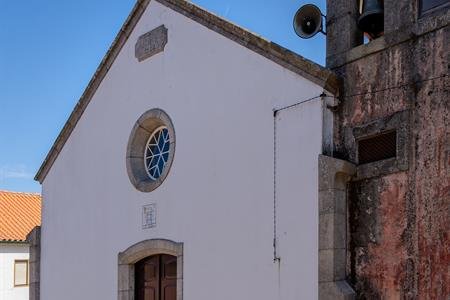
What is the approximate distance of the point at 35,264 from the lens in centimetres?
1134

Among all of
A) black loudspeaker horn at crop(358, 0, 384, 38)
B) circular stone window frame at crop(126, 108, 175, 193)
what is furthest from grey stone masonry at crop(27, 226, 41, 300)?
black loudspeaker horn at crop(358, 0, 384, 38)

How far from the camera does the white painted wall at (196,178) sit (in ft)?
23.0

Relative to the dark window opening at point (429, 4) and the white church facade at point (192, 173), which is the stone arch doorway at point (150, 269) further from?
the dark window opening at point (429, 4)

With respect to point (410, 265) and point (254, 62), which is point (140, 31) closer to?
point (254, 62)

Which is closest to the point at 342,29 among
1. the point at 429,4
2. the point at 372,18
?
the point at 372,18

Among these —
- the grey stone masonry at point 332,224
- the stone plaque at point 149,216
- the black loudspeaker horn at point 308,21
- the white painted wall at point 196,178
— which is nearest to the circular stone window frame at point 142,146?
the white painted wall at point 196,178

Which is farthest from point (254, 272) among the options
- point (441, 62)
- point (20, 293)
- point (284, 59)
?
point (20, 293)

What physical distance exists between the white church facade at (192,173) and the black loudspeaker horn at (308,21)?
1.21 ft

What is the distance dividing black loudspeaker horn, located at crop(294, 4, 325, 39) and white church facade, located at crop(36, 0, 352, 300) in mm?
369

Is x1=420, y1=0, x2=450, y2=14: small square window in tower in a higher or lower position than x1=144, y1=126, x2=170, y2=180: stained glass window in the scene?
higher

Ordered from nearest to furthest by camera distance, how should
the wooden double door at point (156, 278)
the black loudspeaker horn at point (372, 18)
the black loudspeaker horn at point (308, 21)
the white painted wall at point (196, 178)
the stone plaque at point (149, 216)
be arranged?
the black loudspeaker horn at point (372, 18), the white painted wall at point (196, 178), the black loudspeaker horn at point (308, 21), the wooden double door at point (156, 278), the stone plaque at point (149, 216)

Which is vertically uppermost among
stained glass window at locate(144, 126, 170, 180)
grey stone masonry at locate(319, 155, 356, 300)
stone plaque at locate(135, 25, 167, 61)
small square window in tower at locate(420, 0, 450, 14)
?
Result: stone plaque at locate(135, 25, 167, 61)

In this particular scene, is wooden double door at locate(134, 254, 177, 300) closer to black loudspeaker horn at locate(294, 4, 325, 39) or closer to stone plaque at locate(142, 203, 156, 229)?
stone plaque at locate(142, 203, 156, 229)

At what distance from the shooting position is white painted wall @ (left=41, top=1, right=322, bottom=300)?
23.0 ft
